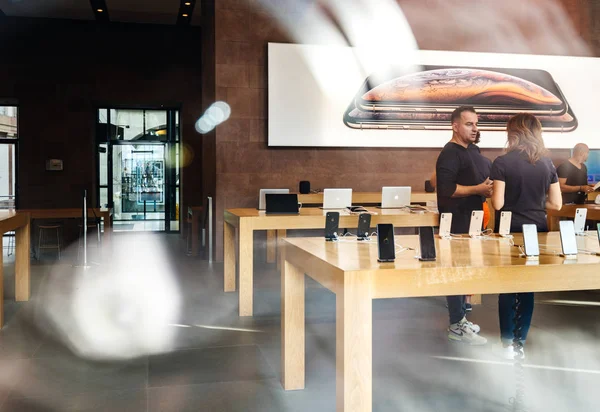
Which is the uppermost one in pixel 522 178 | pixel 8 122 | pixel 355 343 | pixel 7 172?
pixel 8 122

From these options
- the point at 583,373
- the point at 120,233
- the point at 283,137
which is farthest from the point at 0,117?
Answer: the point at 583,373

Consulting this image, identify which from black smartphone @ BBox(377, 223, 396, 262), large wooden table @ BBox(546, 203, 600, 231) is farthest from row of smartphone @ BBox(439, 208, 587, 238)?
large wooden table @ BBox(546, 203, 600, 231)

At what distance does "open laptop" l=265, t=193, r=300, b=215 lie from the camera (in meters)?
5.40

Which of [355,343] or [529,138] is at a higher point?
[529,138]

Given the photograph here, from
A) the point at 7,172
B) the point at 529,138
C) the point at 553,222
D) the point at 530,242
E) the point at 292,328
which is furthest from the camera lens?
the point at 7,172

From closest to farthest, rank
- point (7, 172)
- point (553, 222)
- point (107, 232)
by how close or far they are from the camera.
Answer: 1. point (553, 222)
2. point (107, 232)
3. point (7, 172)

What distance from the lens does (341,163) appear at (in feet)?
27.4

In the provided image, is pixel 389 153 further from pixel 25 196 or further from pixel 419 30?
pixel 25 196

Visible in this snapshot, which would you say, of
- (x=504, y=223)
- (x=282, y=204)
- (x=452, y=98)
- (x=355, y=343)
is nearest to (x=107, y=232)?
(x=282, y=204)

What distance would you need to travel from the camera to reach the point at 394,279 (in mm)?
2342

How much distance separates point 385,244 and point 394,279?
24cm

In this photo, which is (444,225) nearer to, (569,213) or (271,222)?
(271,222)

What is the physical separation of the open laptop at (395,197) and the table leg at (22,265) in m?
3.38

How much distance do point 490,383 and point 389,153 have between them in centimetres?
555
